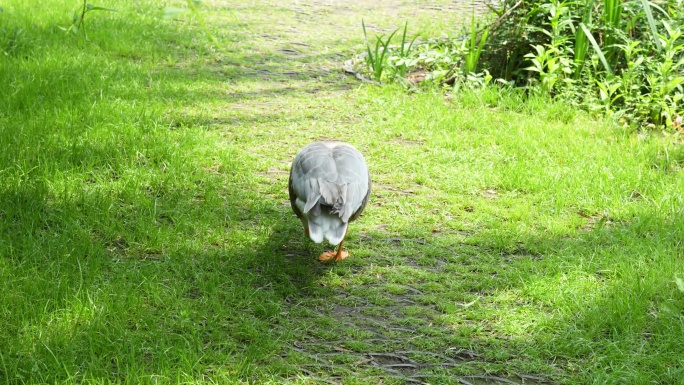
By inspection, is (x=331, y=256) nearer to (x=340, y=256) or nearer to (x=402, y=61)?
(x=340, y=256)

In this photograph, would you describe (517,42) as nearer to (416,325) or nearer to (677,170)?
(677,170)

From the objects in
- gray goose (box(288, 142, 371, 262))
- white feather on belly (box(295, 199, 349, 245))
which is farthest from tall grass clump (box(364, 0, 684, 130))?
white feather on belly (box(295, 199, 349, 245))

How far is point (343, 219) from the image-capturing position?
3855 millimetres

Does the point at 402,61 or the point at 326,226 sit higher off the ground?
the point at 402,61

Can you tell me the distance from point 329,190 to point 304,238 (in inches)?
29.3

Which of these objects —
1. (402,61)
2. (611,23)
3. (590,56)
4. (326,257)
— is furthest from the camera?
(402,61)

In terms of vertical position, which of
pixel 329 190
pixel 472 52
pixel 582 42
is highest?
pixel 582 42

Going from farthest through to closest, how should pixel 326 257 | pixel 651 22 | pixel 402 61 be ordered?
pixel 402 61, pixel 651 22, pixel 326 257

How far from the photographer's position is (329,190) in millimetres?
3934

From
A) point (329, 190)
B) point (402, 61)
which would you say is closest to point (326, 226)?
point (329, 190)

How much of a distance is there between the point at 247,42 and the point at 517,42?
3.36 meters

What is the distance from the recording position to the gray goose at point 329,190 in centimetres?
384

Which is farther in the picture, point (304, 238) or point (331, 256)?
point (304, 238)

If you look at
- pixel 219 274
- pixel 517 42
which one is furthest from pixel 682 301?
pixel 517 42
